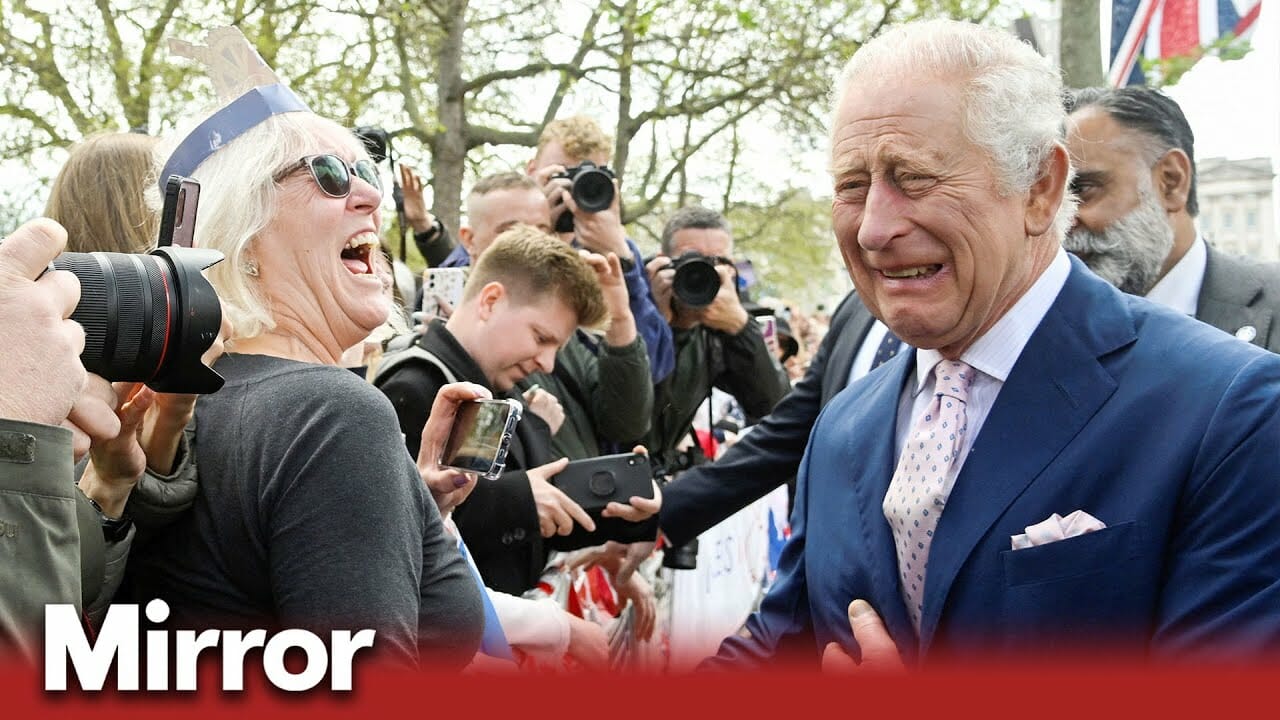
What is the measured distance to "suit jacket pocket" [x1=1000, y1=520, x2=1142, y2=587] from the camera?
1920 mm

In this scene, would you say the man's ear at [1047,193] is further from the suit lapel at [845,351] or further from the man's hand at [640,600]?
the man's hand at [640,600]

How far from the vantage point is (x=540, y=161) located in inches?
224

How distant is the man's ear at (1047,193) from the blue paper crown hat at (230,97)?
1.47m

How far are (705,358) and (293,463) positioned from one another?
12.4 feet

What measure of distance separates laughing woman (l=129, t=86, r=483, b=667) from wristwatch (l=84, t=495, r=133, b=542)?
60mm

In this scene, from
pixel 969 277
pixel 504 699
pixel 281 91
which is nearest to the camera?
pixel 504 699

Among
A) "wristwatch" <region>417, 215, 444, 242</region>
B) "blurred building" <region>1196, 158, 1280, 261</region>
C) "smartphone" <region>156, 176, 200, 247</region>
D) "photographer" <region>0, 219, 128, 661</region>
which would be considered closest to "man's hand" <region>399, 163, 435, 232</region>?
"wristwatch" <region>417, 215, 444, 242</region>

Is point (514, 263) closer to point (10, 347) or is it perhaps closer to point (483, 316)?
point (483, 316)

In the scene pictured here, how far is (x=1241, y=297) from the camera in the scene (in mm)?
3578

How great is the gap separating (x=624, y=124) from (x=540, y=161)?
10.9 meters

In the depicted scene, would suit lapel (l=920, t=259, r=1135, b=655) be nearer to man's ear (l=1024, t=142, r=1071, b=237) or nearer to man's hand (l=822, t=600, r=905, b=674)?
man's hand (l=822, t=600, r=905, b=674)

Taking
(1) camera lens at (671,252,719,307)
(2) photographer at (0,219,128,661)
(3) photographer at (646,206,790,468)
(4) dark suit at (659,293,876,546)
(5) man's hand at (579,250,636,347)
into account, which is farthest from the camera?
(3) photographer at (646,206,790,468)

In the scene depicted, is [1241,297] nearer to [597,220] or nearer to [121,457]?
[597,220]

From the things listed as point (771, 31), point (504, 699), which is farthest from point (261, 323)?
point (771, 31)
